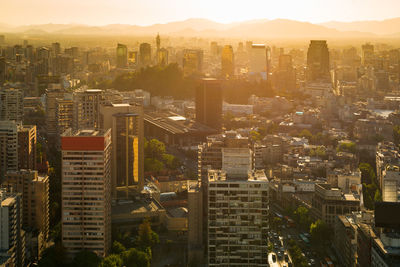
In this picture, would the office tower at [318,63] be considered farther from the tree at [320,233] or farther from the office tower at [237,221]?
the office tower at [237,221]

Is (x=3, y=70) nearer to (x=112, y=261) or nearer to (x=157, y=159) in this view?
(x=157, y=159)

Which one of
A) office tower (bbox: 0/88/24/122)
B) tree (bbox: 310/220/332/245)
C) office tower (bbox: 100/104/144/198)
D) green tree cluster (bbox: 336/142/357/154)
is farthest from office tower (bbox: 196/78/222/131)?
tree (bbox: 310/220/332/245)

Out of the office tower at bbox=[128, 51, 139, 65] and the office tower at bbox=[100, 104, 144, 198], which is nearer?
the office tower at bbox=[100, 104, 144, 198]

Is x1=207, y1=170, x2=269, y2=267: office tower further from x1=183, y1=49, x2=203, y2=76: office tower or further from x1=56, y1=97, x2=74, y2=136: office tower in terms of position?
x1=183, y1=49, x2=203, y2=76: office tower

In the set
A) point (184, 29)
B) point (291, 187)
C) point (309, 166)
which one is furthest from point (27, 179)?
point (184, 29)

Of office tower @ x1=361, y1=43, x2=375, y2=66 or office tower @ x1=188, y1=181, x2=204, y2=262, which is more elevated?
office tower @ x1=361, y1=43, x2=375, y2=66

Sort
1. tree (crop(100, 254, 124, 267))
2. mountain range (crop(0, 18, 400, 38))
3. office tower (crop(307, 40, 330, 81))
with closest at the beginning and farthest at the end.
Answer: tree (crop(100, 254, 124, 267))
office tower (crop(307, 40, 330, 81))
mountain range (crop(0, 18, 400, 38))
